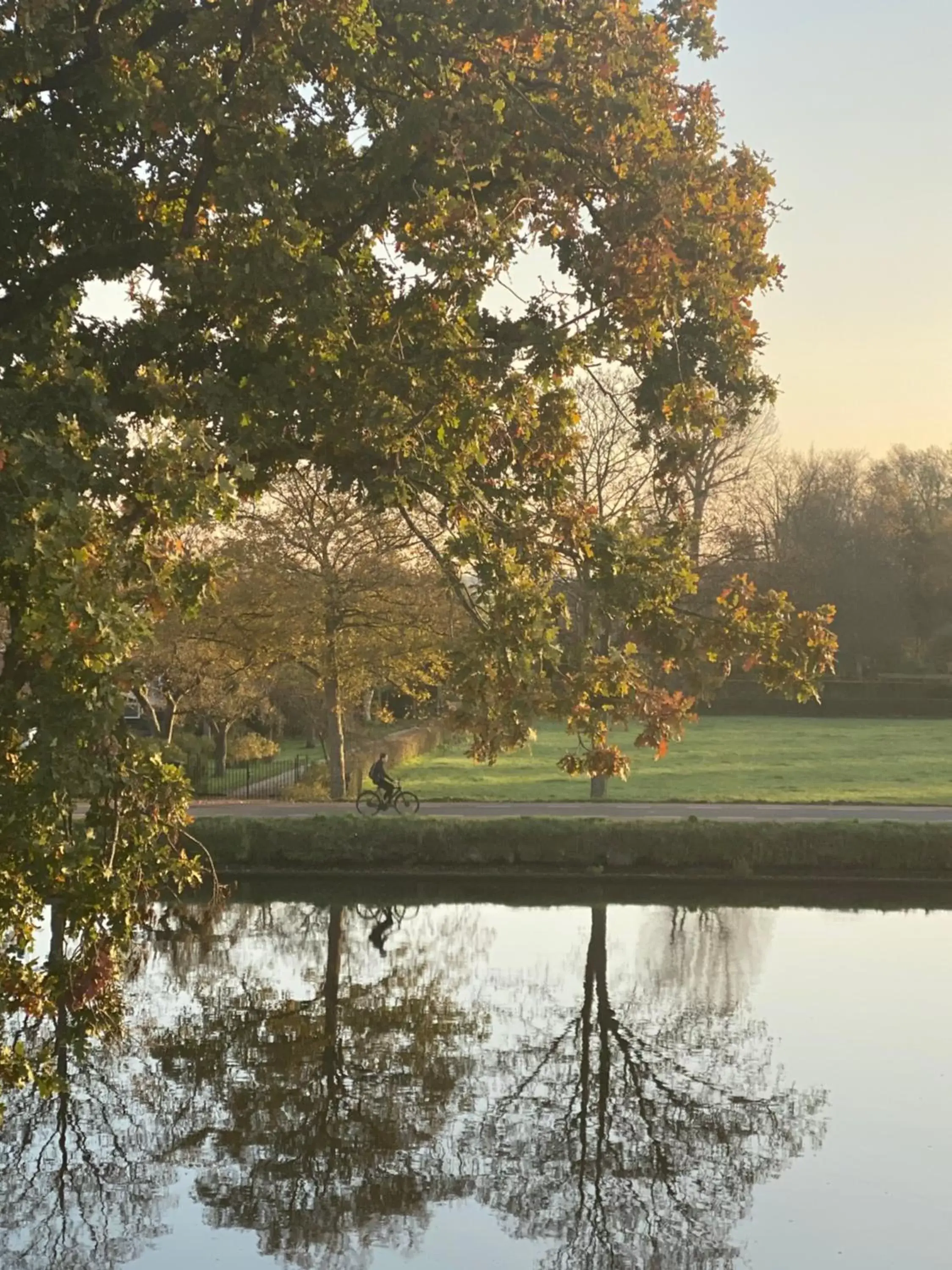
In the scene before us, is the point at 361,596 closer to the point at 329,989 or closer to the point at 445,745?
the point at 329,989

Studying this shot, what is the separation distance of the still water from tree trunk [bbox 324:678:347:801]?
10.5 meters

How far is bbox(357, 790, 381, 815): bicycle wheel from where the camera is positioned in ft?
83.7

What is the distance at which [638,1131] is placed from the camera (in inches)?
453

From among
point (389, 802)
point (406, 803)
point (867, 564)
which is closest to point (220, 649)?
point (389, 802)

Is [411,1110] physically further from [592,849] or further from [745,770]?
[745,770]

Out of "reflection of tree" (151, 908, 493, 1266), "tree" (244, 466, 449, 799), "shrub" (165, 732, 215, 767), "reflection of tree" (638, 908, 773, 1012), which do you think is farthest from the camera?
"shrub" (165, 732, 215, 767)

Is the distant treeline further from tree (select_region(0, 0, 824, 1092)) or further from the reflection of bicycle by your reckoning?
tree (select_region(0, 0, 824, 1092))

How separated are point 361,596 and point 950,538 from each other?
1704 inches

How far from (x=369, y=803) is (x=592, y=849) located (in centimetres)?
642

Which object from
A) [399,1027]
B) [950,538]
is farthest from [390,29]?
[950,538]

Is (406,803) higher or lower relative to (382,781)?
lower

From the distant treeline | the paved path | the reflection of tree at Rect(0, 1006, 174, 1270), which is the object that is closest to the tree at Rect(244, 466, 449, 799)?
the paved path

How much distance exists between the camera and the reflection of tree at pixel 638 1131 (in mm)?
9625

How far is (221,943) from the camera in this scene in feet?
57.3
